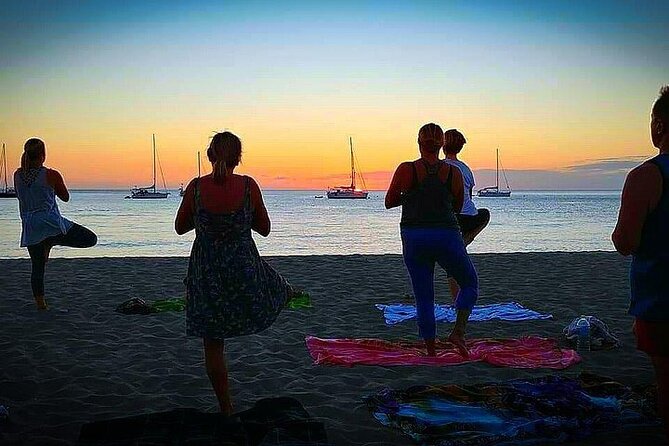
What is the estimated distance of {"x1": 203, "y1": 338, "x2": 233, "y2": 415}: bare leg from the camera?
13.0 ft

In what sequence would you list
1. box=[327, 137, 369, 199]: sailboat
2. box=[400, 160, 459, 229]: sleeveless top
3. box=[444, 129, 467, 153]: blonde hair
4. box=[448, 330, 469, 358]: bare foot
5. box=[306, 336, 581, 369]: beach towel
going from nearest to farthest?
box=[400, 160, 459, 229]: sleeveless top, box=[306, 336, 581, 369]: beach towel, box=[448, 330, 469, 358]: bare foot, box=[444, 129, 467, 153]: blonde hair, box=[327, 137, 369, 199]: sailboat

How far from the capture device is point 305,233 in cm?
3541

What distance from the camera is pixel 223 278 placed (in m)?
3.90

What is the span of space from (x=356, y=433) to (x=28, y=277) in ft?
27.5

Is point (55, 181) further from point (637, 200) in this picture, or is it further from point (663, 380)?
point (663, 380)

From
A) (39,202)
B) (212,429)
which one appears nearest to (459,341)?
(212,429)

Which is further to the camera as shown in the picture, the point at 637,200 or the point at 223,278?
the point at 223,278

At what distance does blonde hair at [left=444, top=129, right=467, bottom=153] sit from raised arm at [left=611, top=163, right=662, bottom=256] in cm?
366

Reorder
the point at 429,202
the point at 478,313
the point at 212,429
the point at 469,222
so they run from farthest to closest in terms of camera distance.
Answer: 1. the point at 478,313
2. the point at 469,222
3. the point at 429,202
4. the point at 212,429

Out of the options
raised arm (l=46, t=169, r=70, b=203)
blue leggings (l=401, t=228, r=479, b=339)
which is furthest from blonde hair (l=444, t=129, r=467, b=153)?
raised arm (l=46, t=169, r=70, b=203)

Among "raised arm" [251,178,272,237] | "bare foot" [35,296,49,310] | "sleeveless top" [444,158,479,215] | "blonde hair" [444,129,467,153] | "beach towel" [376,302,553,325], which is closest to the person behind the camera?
"raised arm" [251,178,272,237]

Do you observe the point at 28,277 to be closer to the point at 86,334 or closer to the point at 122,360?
the point at 86,334

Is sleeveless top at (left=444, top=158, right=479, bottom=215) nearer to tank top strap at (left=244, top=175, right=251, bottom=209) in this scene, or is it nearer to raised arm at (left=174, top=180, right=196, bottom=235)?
tank top strap at (left=244, top=175, right=251, bottom=209)

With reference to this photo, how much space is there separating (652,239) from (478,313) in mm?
4984
